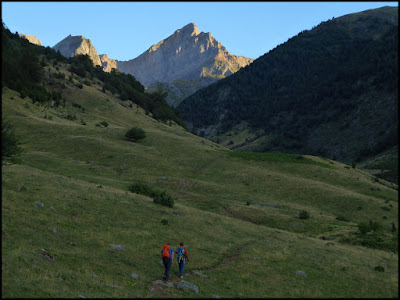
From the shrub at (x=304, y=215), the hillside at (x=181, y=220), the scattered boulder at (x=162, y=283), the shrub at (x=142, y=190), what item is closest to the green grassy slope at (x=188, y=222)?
the hillside at (x=181, y=220)

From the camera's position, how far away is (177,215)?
1271 inches

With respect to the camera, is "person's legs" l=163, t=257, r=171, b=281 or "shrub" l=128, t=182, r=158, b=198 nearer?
"person's legs" l=163, t=257, r=171, b=281

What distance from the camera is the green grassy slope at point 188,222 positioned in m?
17.8

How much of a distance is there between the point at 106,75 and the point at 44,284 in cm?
12712

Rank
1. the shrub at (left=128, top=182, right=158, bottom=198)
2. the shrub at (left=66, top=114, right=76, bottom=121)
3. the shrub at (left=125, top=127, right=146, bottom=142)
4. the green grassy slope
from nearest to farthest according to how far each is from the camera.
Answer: the green grassy slope → the shrub at (left=128, top=182, right=158, bottom=198) → the shrub at (left=125, top=127, right=146, bottom=142) → the shrub at (left=66, top=114, right=76, bottom=121)

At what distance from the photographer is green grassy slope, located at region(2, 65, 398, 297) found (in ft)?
58.2

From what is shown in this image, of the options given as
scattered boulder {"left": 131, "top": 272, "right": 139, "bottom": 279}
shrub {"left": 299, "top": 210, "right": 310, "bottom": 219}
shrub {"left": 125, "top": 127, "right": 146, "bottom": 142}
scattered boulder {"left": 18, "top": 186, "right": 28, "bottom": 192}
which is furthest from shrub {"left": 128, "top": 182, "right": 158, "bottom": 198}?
shrub {"left": 125, "top": 127, "right": 146, "bottom": 142}

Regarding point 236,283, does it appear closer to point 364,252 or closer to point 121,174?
point 364,252

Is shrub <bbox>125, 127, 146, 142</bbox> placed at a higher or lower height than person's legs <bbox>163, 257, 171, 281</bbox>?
higher

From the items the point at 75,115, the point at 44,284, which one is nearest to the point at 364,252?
the point at 44,284

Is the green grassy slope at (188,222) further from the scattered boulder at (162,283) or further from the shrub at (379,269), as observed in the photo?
the scattered boulder at (162,283)

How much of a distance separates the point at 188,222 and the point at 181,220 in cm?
67

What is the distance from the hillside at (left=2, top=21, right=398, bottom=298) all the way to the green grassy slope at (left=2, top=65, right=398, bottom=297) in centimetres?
13

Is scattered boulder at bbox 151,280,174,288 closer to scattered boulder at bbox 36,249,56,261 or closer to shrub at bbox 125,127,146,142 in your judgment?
scattered boulder at bbox 36,249,56,261
